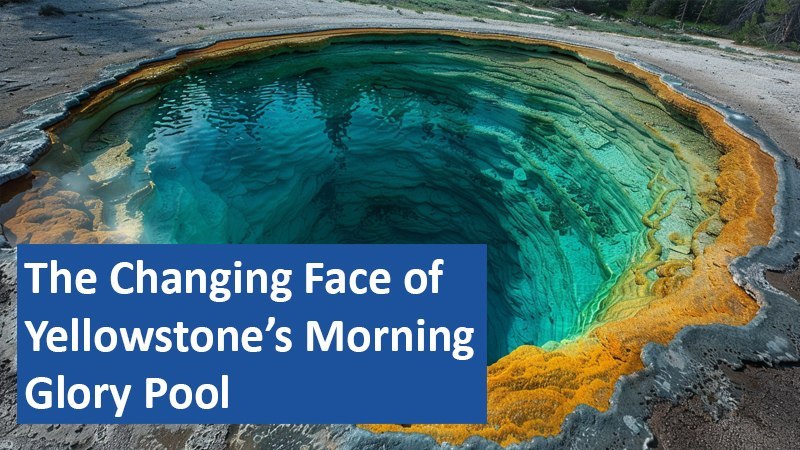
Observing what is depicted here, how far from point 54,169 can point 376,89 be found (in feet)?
19.8

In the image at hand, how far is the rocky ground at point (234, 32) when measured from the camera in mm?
2270

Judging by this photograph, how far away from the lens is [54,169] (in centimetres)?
483

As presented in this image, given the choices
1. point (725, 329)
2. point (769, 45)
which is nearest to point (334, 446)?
point (725, 329)

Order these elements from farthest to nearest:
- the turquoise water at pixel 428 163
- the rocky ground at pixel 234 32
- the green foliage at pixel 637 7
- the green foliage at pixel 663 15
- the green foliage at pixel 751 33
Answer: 1. the green foliage at pixel 637 7
2. the green foliage at pixel 751 33
3. the green foliage at pixel 663 15
4. the turquoise water at pixel 428 163
5. the rocky ground at pixel 234 32

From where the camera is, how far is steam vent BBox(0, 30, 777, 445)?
345 cm

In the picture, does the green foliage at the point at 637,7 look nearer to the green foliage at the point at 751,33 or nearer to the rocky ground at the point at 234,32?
the green foliage at the point at 751,33

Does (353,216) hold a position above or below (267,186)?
below

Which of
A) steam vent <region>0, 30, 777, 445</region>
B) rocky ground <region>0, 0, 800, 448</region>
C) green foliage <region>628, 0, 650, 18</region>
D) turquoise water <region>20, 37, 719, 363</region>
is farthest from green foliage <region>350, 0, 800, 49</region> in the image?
steam vent <region>0, 30, 777, 445</region>

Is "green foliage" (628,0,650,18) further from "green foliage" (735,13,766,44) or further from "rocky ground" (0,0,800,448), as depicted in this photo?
"rocky ground" (0,0,800,448)

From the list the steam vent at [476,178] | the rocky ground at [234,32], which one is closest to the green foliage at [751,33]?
the rocky ground at [234,32]

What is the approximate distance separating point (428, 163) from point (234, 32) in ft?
19.0

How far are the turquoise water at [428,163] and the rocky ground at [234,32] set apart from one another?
128cm

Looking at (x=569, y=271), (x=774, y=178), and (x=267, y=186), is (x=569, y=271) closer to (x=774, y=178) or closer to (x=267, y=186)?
(x=774, y=178)

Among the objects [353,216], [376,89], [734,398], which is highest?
[376,89]
